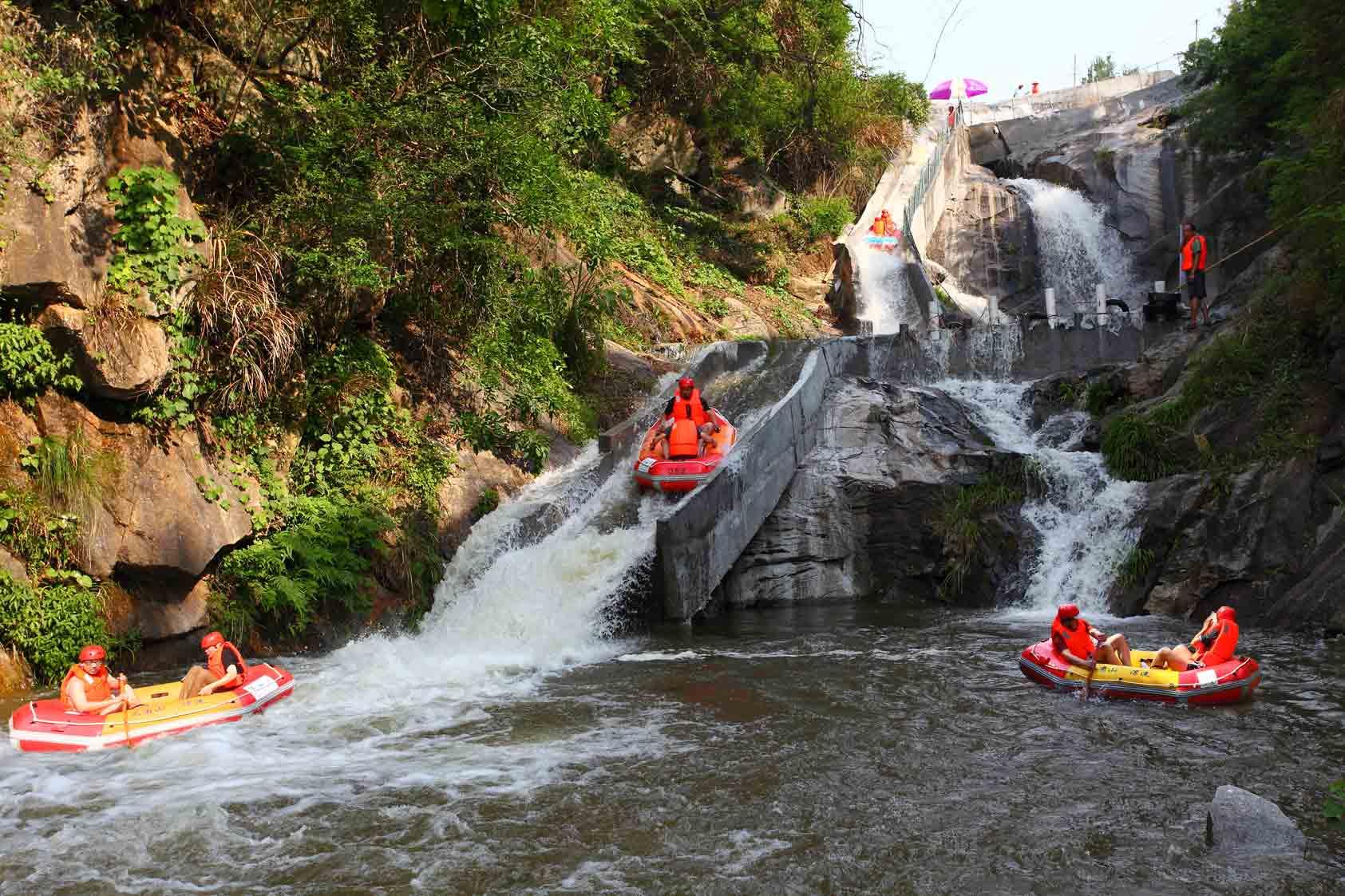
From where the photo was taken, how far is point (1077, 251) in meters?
28.0

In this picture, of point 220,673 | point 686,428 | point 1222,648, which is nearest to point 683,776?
point 220,673

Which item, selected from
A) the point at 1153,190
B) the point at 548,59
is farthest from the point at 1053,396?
the point at 1153,190

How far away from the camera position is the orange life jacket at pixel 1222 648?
27.8 ft

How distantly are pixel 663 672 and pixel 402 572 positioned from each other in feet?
11.4

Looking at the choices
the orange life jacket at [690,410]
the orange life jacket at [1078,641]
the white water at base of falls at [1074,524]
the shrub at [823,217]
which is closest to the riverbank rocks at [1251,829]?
the orange life jacket at [1078,641]

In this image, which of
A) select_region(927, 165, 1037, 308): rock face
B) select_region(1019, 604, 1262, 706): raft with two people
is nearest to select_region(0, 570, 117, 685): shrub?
select_region(1019, 604, 1262, 706): raft with two people

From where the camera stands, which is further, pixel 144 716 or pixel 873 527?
pixel 873 527

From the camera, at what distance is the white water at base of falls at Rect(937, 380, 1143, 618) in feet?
43.0

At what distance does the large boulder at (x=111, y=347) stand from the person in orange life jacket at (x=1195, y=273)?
46.6 feet

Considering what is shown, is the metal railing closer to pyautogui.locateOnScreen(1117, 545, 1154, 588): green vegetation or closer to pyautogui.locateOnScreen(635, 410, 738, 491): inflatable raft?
pyautogui.locateOnScreen(635, 410, 738, 491): inflatable raft

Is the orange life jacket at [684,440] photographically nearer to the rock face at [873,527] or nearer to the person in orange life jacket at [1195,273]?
the rock face at [873,527]

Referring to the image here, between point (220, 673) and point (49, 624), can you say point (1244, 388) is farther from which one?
point (49, 624)

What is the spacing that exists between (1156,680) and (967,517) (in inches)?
220

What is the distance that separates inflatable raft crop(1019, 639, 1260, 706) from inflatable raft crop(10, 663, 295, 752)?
6.31 m
